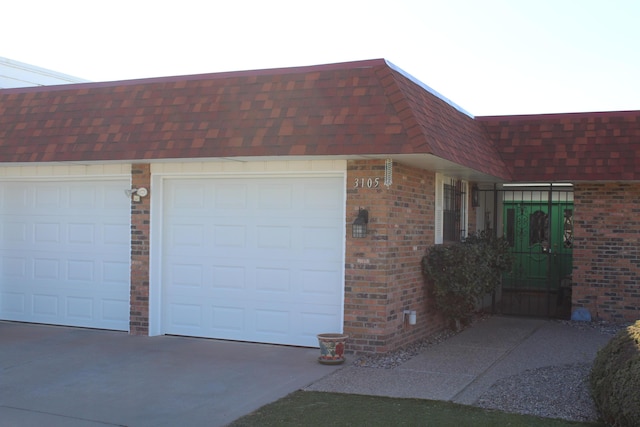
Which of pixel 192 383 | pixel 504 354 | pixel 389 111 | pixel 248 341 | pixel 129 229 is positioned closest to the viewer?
pixel 192 383

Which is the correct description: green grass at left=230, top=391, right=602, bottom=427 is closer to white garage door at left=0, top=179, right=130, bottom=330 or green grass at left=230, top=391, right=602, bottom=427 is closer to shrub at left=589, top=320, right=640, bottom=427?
shrub at left=589, top=320, right=640, bottom=427

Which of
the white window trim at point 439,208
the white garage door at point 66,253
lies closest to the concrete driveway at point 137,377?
the white garage door at point 66,253

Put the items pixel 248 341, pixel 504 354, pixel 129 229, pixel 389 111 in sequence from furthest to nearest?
1. pixel 129 229
2. pixel 248 341
3. pixel 504 354
4. pixel 389 111

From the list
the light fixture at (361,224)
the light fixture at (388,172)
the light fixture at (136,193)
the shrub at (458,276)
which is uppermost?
the light fixture at (388,172)

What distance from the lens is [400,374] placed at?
7945 mm

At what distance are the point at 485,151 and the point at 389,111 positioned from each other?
3.69 metres

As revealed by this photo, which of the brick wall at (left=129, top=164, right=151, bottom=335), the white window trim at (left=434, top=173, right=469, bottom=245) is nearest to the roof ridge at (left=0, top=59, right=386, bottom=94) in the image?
the brick wall at (left=129, top=164, right=151, bottom=335)

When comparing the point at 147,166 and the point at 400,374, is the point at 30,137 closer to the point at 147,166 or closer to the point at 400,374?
the point at 147,166

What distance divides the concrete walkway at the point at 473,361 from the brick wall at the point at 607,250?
91 centimetres

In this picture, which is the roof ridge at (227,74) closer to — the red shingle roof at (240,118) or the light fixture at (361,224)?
the red shingle roof at (240,118)

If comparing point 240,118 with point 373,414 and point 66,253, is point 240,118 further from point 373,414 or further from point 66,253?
point 373,414

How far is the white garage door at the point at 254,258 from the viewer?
9.42 metres

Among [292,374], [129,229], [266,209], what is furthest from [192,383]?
[129,229]

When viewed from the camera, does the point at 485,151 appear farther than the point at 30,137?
Yes
